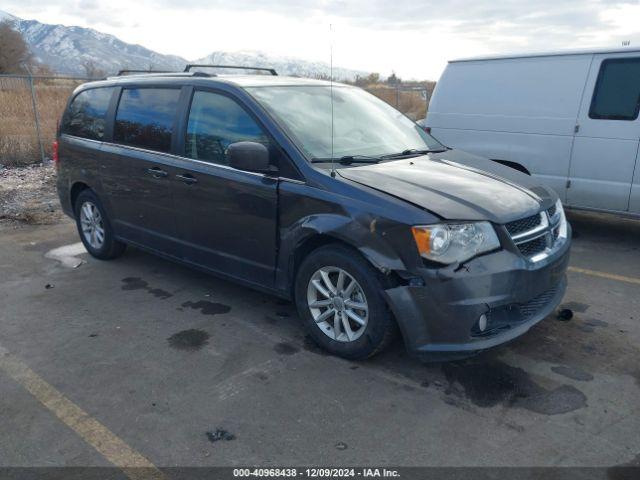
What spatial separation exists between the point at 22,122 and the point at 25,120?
108 millimetres

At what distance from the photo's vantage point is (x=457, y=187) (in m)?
3.71

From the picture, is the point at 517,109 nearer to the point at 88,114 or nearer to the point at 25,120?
the point at 88,114

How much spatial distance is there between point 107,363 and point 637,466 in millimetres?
3147

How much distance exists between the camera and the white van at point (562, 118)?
5965mm

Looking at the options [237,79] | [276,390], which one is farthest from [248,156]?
[276,390]

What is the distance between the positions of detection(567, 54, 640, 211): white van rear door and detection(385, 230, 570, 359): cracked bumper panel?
322 cm

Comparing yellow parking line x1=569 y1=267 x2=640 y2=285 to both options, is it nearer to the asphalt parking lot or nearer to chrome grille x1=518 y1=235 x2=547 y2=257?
the asphalt parking lot

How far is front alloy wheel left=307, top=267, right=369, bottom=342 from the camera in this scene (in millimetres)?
3641

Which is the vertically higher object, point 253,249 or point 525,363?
point 253,249

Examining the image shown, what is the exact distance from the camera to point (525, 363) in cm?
367

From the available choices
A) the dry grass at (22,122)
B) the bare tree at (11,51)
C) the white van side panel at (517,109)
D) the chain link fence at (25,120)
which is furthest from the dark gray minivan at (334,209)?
the bare tree at (11,51)

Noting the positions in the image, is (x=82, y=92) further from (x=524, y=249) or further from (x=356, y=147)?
(x=524, y=249)

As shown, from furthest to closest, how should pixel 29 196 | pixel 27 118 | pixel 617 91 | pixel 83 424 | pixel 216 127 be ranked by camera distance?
1. pixel 27 118
2. pixel 29 196
3. pixel 617 91
4. pixel 216 127
5. pixel 83 424

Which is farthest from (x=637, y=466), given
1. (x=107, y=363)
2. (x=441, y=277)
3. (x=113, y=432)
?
(x=107, y=363)
